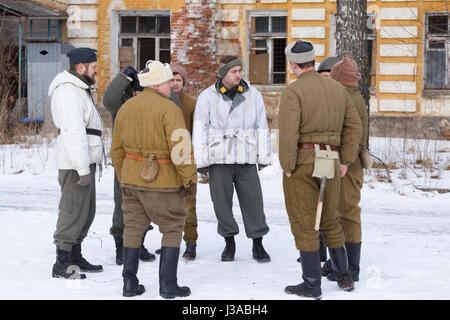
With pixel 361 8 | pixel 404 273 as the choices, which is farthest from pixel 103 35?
pixel 404 273

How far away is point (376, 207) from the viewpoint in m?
9.13

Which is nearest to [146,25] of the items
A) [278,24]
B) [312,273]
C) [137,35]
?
[137,35]

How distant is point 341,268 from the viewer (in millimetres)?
5293

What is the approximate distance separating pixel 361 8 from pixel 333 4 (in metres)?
5.67

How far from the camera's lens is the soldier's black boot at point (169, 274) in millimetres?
5090

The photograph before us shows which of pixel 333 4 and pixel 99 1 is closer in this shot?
pixel 333 4

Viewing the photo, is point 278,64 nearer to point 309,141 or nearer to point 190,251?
point 190,251

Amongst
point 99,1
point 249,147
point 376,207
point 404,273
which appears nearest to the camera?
point 404,273

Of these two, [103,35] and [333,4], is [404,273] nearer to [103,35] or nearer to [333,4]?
[333,4]

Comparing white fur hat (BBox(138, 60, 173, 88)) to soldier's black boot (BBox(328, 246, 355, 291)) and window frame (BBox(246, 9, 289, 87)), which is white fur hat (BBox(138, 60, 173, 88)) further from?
window frame (BBox(246, 9, 289, 87))

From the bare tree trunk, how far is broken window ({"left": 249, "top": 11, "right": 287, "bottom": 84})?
6117 millimetres

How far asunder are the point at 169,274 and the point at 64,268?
3.48 feet

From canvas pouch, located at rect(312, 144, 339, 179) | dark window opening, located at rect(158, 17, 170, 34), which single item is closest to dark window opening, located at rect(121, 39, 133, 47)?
dark window opening, located at rect(158, 17, 170, 34)
